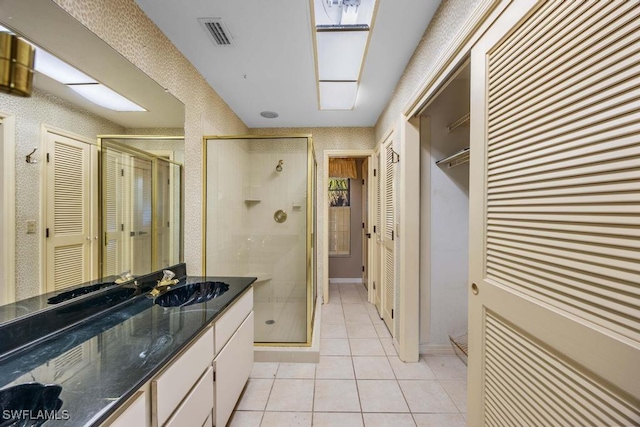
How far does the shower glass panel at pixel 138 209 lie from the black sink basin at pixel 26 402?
693 mm

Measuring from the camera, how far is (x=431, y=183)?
2.31 meters

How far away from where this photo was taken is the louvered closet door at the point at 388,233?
8.78 ft

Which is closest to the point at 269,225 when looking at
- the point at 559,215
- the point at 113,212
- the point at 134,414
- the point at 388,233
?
the point at 388,233

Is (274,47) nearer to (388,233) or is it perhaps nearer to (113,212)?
(113,212)

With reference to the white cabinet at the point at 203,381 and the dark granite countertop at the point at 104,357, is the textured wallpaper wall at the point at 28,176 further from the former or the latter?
the white cabinet at the point at 203,381

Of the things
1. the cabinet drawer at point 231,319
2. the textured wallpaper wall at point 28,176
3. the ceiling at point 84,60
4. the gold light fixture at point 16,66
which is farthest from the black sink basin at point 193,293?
the gold light fixture at point 16,66

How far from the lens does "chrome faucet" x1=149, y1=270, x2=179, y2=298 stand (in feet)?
5.40

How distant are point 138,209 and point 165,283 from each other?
1.70 feet

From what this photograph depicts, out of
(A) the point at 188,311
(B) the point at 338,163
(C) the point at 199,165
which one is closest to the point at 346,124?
(B) the point at 338,163

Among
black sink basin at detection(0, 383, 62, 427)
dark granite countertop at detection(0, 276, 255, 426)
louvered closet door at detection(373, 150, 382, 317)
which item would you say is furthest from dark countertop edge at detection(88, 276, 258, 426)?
louvered closet door at detection(373, 150, 382, 317)

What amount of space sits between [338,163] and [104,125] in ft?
11.9

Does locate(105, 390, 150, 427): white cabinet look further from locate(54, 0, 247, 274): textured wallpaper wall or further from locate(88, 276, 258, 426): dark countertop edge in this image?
locate(54, 0, 247, 274): textured wallpaper wall

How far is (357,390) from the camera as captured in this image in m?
1.90

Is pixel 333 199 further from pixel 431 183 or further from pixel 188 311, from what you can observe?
pixel 188 311
